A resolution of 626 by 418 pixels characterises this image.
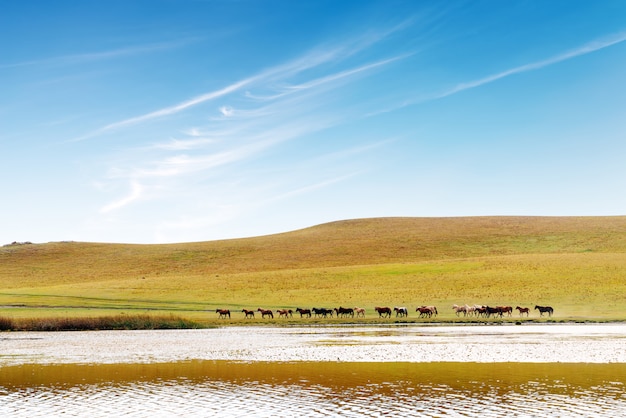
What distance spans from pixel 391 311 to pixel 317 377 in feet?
123

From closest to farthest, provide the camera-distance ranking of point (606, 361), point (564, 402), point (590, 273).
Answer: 1. point (564, 402)
2. point (606, 361)
3. point (590, 273)

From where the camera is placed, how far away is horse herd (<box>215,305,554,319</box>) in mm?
54656

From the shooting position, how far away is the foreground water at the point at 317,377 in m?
17.2

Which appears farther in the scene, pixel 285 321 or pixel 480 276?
pixel 480 276

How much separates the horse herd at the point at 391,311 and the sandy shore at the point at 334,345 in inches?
340

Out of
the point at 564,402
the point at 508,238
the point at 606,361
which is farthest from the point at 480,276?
the point at 564,402

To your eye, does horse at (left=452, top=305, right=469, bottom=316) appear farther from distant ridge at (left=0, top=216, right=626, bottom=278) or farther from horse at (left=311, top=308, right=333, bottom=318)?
distant ridge at (left=0, top=216, right=626, bottom=278)

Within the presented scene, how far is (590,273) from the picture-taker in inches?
2709

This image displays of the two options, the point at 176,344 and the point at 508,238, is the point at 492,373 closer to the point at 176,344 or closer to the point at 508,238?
the point at 176,344

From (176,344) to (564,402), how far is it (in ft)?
71.3

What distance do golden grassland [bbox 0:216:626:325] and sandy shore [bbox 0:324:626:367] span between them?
9956mm

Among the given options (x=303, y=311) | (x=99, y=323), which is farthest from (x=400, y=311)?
(x=99, y=323)

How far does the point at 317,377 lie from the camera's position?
22438 millimetres

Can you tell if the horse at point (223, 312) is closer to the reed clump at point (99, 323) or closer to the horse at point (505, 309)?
the reed clump at point (99, 323)
